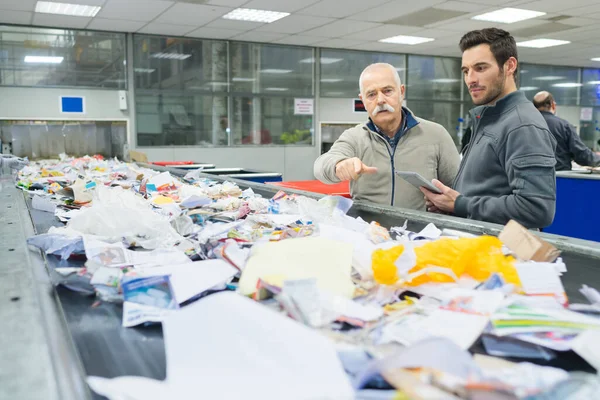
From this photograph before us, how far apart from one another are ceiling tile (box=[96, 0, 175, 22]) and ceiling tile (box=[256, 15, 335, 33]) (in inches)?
60.0

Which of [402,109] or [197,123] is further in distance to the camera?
[197,123]

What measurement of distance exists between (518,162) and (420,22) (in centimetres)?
564

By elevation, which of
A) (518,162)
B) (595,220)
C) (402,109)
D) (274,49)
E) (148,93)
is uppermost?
(274,49)

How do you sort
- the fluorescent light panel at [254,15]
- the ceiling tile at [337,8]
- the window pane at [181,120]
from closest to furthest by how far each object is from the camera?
the ceiling tile at [337,8] < the fluorescent light panel at [254,15] < the window pane at [181,120]

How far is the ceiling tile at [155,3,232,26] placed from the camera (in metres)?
5.88

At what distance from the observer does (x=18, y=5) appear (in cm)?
567

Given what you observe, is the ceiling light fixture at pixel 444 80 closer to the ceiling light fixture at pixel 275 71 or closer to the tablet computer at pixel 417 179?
the ceiling light fixture at pixel 275 71

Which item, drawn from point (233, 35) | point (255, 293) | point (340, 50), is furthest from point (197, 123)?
point (255, 293)

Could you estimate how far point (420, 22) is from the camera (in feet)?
22.1

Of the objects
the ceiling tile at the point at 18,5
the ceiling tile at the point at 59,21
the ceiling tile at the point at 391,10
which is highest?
the ceiling tile at the point at 391,10

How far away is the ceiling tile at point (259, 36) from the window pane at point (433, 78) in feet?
9.59

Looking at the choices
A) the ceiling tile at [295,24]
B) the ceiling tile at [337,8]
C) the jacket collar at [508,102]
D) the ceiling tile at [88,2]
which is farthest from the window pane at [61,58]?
the jacket collar at [508,102]

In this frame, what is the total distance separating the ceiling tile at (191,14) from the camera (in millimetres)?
5883

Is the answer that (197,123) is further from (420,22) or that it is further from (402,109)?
(402,109)
